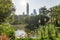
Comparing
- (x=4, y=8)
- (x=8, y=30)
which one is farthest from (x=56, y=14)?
(x=8, y=30)

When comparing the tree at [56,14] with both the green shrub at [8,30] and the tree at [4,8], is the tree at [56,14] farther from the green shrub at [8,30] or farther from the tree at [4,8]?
the green shrub at [8,30]

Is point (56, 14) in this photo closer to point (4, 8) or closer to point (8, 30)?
point (4, 8)

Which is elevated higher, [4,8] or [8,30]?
[4,8]

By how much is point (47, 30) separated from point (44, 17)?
1324 inches

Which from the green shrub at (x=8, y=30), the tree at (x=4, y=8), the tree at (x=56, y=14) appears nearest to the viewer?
the green shrub at (x=8, y=30)

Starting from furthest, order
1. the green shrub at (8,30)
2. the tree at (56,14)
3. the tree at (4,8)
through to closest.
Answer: the tree at (56,14)
the tree at (4,8)
the green shrub at (8,30)

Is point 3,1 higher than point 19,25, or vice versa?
point 3,1

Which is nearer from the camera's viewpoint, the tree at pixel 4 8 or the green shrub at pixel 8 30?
the green shrub at pixel 8 30

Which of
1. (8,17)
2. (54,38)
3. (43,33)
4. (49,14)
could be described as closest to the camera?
(54,38)

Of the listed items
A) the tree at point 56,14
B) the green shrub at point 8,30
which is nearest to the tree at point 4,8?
the tree at point 56,14

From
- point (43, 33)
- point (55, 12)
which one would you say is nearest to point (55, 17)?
point (55, 12)

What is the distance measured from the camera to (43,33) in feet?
39.1

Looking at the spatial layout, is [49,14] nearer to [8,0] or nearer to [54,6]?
[54,6]

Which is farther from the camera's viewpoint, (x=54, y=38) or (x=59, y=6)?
(x=59, y=6)
